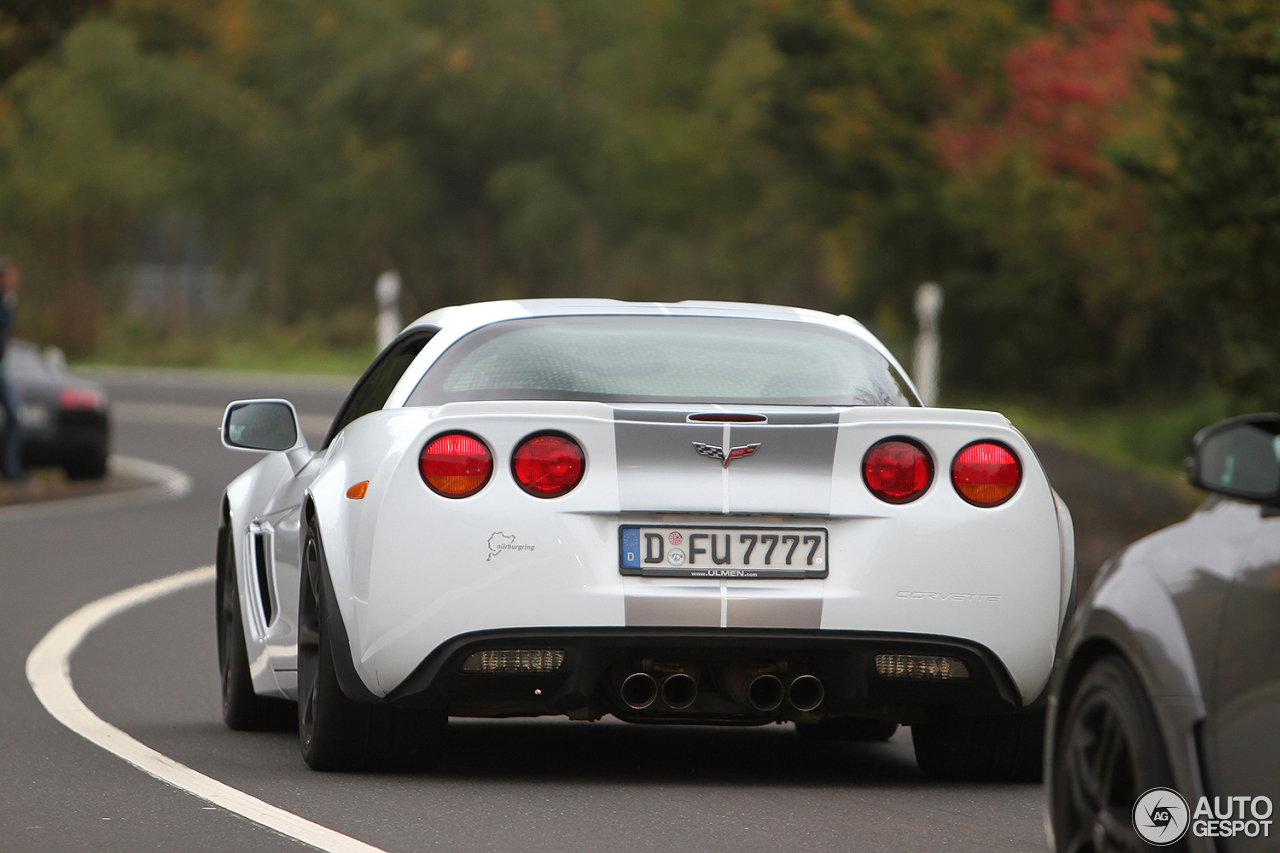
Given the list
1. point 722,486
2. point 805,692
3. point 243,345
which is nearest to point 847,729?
point 805,692

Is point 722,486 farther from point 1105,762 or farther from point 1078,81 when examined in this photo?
point 1078,81

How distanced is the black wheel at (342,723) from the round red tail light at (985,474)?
1649mm

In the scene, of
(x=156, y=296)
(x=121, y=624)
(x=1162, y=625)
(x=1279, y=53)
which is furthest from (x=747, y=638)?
(x=156, y=296)

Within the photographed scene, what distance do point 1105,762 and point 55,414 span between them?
1748cm

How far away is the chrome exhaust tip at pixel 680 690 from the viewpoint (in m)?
6.21

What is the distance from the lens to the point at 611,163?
193 feet

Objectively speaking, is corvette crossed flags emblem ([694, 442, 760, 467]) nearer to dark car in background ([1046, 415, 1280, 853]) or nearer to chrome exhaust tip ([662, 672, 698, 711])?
chrome exhaust tip ([662, 672, 698, 711])

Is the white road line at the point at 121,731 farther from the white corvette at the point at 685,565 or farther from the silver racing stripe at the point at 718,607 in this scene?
the silver racing stripe at the point at 718,607

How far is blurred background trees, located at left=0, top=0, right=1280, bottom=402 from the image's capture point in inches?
1292

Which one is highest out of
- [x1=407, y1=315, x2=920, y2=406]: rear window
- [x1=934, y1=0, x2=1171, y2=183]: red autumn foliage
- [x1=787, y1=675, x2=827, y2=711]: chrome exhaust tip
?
[x1=934, y1=0, x2=1171, y2=183]: red autumn foliage

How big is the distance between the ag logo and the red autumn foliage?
24.7 meters

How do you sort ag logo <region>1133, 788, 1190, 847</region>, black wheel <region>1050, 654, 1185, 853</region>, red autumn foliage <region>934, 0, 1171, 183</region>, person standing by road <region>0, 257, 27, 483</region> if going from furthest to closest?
red autumn foliage <region>934, 0, 1171, 183</region>, person standing by road <region>0, 257, 27, 483</region>, black wheel <region>1050, 654, 1185, 853</region>, ag logo <region>1133, 788, 1190, 847</region>

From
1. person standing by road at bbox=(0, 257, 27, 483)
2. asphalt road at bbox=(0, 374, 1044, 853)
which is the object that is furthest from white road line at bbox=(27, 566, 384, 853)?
person standing by road at bbox=(0, 257, 27, 483)

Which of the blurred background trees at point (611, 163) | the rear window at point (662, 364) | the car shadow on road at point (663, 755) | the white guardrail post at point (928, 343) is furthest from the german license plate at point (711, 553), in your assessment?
the blurred background trees at point (611, 163)
